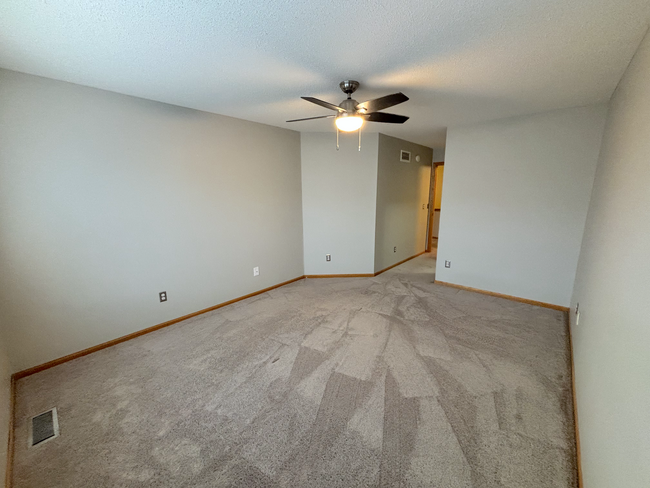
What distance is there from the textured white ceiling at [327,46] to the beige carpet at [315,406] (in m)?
2.26

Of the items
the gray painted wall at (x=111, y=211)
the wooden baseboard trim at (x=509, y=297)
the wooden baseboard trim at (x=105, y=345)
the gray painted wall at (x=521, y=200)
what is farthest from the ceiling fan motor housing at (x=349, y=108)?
the wooden baseboard trim at (x=509, y=297)

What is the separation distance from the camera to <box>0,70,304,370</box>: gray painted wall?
79.2 inches

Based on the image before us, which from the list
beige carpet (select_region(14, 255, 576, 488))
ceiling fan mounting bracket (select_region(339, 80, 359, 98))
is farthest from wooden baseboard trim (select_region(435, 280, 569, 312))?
ceiling fan mounting bracket (select_region(339, 80, 359, 98))

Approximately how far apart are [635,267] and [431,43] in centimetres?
152

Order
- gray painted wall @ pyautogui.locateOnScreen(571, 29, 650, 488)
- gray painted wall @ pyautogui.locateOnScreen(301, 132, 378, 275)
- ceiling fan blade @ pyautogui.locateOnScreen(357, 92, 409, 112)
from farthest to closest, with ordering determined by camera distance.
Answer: gray painted wall @ pyautogui.locateOnScreen(301, 132, 378, 275) < ceiling fan blade @ pyautogui.locateOnScreen(357, 92, 409, 112) < gray painted wall @ pyautogui.locateOnScreen(571, 29, 650, 488)

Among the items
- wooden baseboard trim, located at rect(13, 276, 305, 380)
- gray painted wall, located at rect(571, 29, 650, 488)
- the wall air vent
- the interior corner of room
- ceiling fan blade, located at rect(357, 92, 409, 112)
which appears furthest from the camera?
wooden baseboard trim, located at rect(13, 276, 305, 380)

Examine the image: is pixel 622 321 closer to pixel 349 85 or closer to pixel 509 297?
pixel 349 85

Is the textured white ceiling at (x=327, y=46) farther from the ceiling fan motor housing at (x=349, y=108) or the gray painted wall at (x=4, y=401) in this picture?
the gray painted wall at (x=4, y=401)

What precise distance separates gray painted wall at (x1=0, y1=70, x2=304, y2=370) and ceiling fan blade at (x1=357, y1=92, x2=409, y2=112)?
1867 mm

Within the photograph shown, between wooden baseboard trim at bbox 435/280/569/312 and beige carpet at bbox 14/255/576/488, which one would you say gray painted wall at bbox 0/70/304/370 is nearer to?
beige carpet at bbox 14/255/576/488

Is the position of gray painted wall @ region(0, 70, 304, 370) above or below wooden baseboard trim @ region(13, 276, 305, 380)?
above

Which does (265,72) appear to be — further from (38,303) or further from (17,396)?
(17,396)

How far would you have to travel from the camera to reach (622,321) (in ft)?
3.73

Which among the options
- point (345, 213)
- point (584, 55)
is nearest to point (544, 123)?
point (584, 55)
